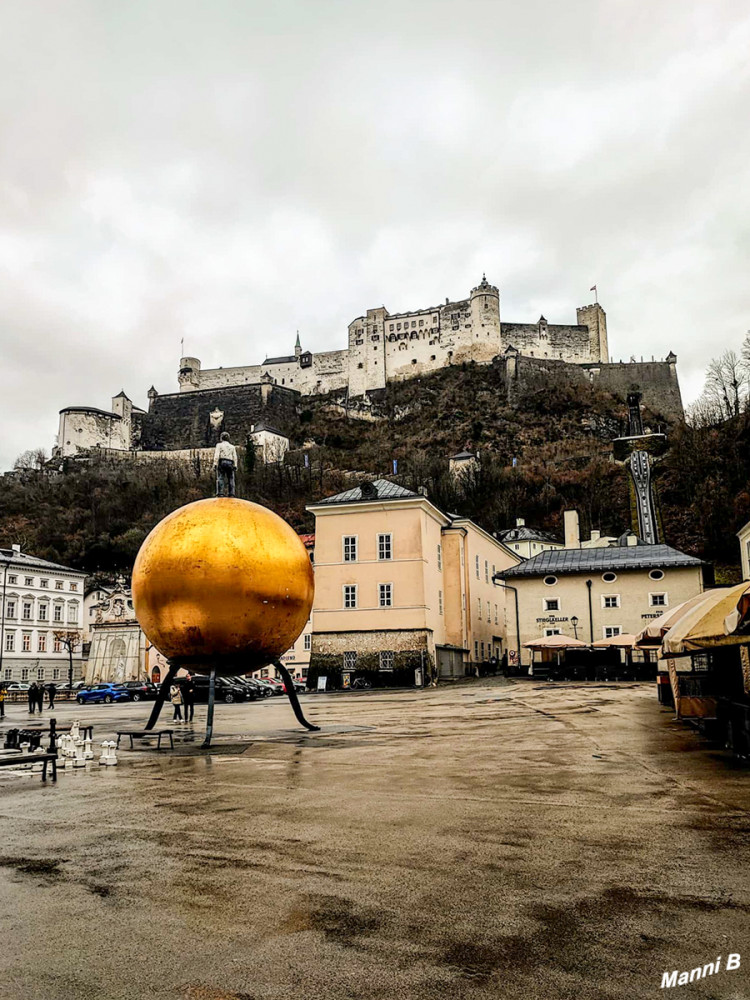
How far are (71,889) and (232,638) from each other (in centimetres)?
841

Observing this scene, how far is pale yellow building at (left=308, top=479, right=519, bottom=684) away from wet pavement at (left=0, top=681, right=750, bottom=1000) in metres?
30.0

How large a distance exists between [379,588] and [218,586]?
2965cm

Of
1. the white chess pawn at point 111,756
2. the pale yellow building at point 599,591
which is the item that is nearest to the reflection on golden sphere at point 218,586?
the white chess pawn at point 111,756

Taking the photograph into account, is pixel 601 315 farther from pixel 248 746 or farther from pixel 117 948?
pixel 117 948

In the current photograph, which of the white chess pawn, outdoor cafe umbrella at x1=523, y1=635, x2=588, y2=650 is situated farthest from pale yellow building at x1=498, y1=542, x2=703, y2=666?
the white chess pawn

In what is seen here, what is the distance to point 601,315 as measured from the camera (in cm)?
12506

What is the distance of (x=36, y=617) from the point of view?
71.9 metres

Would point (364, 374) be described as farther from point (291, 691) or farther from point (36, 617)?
point (291, 691)

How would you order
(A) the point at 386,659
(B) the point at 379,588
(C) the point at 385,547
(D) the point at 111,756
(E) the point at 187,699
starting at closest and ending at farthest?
(D) the point at 111,756
(E) the point at 187,699
(A) the point at 386,659
(B) the point at 379,588
(C) the point at 385,547

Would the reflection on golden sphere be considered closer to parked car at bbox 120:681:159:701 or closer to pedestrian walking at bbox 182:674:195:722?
pedestrian walking at bbox 182:674:195:722

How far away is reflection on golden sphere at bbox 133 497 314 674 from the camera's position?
45.9ft

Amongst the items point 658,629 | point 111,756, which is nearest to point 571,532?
point 658,629

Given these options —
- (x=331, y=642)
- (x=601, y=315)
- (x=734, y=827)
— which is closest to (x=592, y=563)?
(x=331, y=642)

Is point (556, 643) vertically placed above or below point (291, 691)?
above
